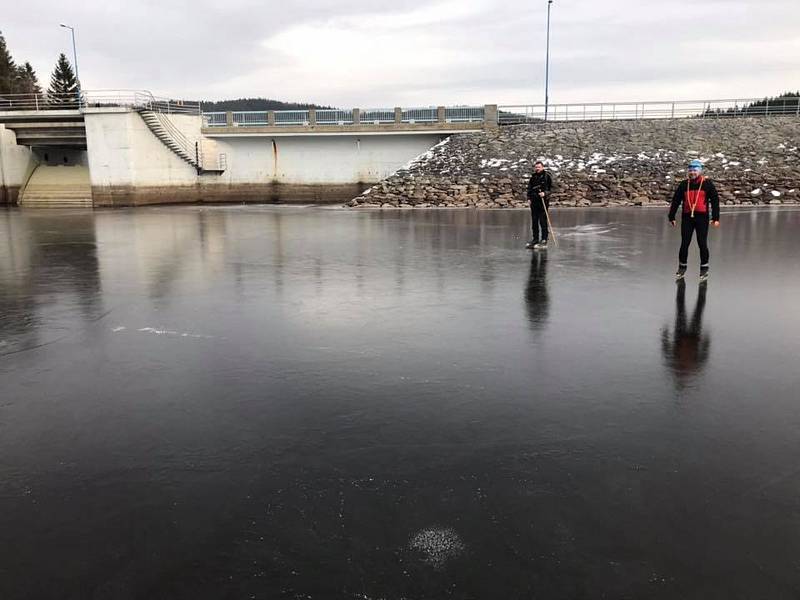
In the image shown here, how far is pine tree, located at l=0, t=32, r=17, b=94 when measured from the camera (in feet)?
246

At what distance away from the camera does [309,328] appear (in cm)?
786

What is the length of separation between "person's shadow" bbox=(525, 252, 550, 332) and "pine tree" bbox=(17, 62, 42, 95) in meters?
87.6

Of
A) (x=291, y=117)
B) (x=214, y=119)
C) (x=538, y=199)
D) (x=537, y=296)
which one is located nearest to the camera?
(x=537, y=296)

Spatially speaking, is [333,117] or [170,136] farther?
[333,117]

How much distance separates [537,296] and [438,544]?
21.9 ft

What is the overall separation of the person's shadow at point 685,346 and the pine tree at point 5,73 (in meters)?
85.4

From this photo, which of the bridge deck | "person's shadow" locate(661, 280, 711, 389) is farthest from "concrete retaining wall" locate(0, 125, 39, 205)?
"person's shadow" locate(661, 280, 711, 389)

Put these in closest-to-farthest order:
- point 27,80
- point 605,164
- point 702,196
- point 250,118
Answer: point 702,196, point 605,164, point 250,118, point 27,80

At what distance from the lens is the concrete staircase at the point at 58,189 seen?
→ 39.3 m

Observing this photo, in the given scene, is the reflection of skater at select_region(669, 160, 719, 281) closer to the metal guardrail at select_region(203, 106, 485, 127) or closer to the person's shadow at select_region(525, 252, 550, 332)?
the person's shadow at select_region(525, 252, 550, 332)

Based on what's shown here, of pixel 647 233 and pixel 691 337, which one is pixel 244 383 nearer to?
pixel 691 337

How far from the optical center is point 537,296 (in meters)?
9.69

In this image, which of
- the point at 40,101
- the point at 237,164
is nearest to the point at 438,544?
the point at 237,164

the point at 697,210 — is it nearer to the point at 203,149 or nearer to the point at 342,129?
the point at 342,129
